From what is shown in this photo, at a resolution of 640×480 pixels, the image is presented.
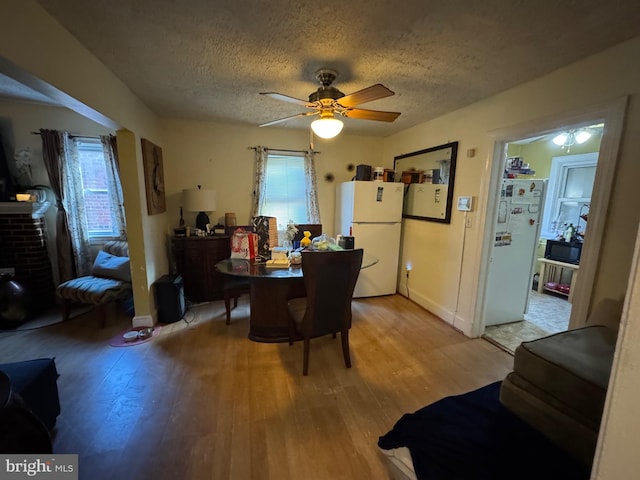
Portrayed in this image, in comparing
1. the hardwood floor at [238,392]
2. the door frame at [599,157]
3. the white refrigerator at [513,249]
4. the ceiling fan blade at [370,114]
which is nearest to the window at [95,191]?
the hardwood floor at [238,392]

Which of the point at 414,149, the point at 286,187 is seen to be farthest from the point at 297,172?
the point at 414,149

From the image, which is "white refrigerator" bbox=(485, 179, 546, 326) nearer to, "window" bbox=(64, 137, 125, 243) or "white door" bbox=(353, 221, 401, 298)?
"white door" bbox=(353, 221, 401, 298)

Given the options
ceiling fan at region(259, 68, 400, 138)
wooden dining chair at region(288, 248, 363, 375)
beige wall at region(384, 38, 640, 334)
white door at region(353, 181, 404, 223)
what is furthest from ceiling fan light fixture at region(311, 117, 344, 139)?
beige wall at region(384, 38, 640, 334)

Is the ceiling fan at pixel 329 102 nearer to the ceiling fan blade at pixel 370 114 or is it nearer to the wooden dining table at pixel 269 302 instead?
the ceiling fan blade at pixel 370 114

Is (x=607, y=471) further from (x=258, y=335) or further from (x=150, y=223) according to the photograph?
(x=150, y=223)

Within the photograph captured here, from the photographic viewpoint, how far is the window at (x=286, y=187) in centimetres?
388

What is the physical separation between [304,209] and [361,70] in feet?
7.67

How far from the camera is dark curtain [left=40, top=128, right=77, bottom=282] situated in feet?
10.1

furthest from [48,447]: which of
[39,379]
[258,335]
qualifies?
[258,335]

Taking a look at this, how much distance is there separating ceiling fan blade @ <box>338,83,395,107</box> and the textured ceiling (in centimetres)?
25

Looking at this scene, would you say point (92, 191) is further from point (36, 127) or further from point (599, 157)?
point (599, 157)

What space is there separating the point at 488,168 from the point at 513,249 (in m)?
1.07

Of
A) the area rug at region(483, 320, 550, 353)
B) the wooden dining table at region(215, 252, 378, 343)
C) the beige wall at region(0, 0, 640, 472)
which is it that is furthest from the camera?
the area rug at region(483, 320, 550, 353)

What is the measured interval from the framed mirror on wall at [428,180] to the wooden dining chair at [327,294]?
172 cm
